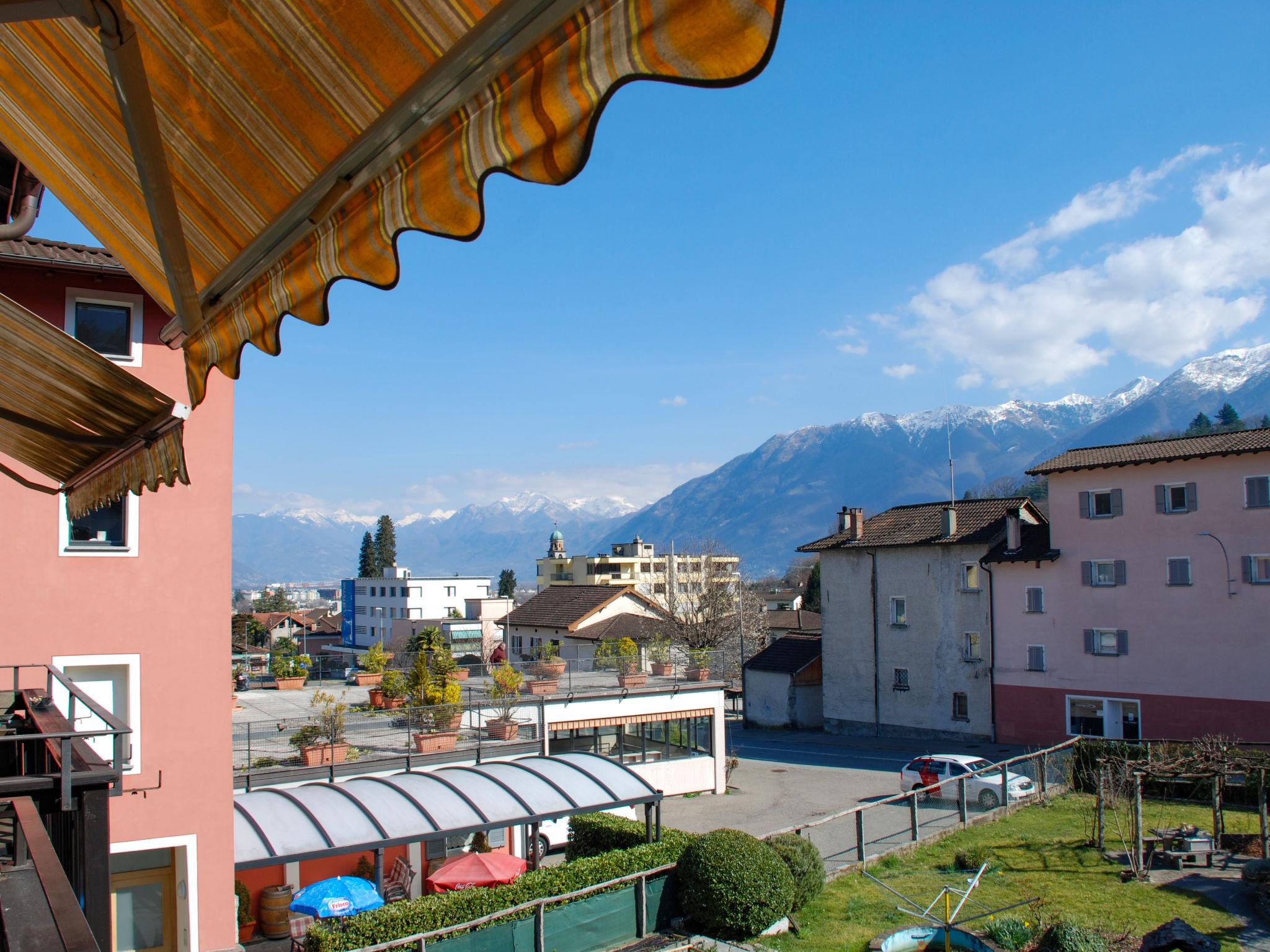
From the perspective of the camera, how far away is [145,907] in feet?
47.6

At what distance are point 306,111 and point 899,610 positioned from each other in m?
44.0

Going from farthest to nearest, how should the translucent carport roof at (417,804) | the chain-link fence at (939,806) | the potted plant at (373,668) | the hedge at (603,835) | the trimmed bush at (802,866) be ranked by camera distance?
the potted plant at (373,668)
the chain-link fence at (939,806)
the hedge at (603,835)
the trimmed bush at (802,866)
the translucent carport roof at (417,804)

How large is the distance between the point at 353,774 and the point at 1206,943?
18.5 m

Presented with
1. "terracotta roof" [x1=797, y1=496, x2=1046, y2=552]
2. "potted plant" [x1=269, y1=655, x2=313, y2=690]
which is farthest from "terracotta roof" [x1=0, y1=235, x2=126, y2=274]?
"potted plant" [x1=269, y1=655, x2=313, y2=690]

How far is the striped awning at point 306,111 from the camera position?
1.84 metres

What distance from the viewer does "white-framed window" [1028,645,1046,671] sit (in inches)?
1521

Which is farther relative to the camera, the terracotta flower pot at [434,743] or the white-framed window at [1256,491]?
the white-framed window at [1256,491]

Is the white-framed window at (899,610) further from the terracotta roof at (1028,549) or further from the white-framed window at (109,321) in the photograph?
the white-framed window at (109,321)

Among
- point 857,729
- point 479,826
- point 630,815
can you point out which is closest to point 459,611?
point 857,729

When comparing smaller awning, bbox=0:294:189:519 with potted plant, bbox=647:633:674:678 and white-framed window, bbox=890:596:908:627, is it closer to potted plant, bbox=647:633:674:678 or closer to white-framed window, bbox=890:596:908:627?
potted plant, bbox=647:633:674:678

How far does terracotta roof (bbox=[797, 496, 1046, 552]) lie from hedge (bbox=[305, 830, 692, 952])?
2622 cm

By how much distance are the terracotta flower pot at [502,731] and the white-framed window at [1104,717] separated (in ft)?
71.3

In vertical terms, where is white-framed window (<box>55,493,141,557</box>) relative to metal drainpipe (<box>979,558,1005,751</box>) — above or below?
above

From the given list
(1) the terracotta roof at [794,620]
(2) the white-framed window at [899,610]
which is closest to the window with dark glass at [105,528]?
(2) the white-framed window at [899,610]
